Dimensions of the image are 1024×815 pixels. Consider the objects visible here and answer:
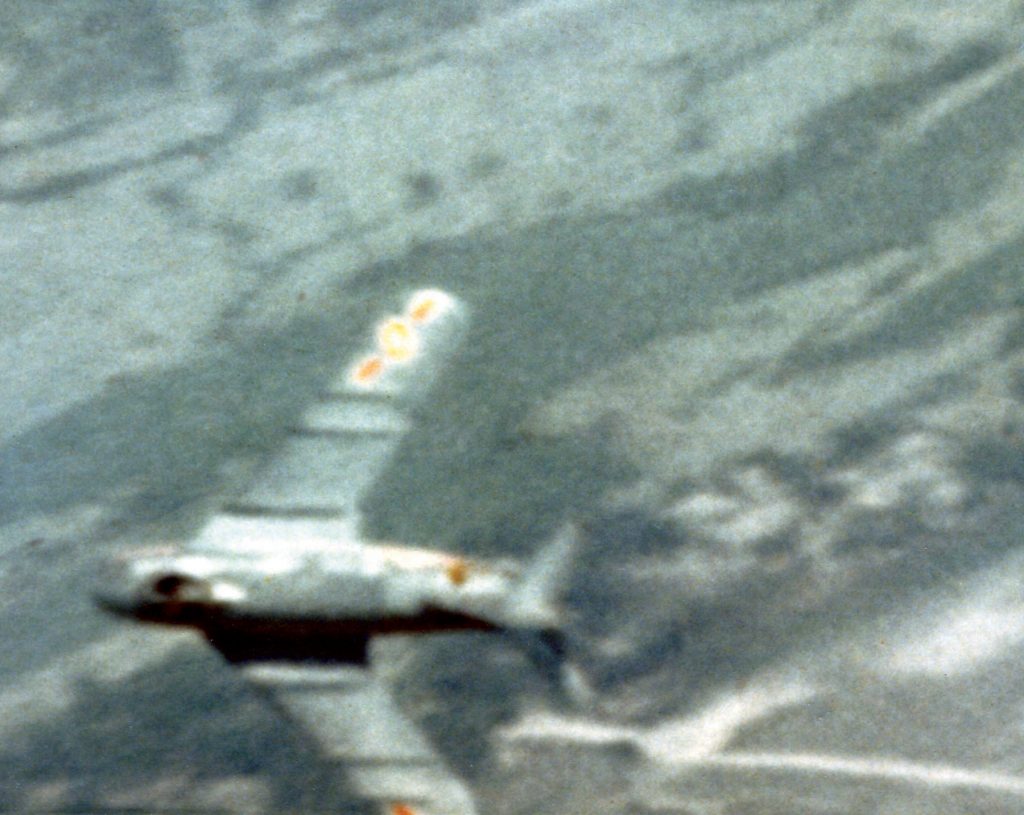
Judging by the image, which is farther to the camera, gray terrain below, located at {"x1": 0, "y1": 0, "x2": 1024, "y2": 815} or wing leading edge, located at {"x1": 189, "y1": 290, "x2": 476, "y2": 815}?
gray terrain below, located at {"x1": 0, "y1": 0, "x2": 1024, "y2": 815}

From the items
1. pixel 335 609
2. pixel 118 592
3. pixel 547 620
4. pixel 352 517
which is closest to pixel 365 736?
pixel 335 609

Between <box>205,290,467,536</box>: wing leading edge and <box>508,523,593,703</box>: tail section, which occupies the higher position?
<box>205,290,467,536</box>: wing leading edge

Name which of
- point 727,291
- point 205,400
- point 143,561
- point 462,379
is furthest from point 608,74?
point 143,561

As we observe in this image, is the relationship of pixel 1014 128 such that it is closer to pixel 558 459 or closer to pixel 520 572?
Answer: pixel 558 459

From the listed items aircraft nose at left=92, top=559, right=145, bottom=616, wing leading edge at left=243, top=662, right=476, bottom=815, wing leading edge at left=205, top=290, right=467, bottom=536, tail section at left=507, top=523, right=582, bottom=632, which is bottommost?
wing leading edge at left=243, top=662, right=476, bottom=815

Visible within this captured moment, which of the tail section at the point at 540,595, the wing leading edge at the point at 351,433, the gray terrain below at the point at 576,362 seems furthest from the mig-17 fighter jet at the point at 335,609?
the gray terrain below at the point at 576,362

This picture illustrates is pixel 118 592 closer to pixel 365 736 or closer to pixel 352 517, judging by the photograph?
pixel 352 517

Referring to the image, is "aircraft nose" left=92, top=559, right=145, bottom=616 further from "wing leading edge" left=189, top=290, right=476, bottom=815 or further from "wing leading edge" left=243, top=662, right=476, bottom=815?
"wing leading edge" left=243, top=662, right=476, bottom=815

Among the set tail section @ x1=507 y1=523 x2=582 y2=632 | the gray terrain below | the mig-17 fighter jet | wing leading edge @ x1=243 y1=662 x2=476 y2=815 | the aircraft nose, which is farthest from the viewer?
the gray terrain below

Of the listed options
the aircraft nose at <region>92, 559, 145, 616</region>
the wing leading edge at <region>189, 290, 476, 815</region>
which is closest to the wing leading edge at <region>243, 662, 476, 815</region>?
the wing leading edge at <region>189, 290, 476, 815</region>
